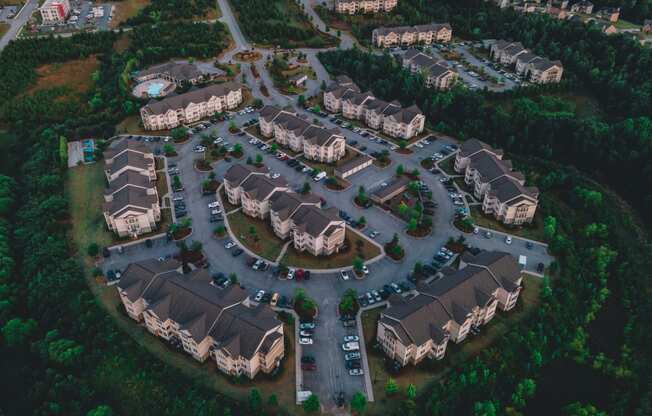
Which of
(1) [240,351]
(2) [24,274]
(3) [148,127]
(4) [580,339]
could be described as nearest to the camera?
(1) [240,351]

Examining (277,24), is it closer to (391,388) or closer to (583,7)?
(583,7)

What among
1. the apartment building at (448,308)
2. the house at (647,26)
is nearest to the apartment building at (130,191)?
the apartment building at (448,308)

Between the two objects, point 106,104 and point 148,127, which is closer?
point 148,127

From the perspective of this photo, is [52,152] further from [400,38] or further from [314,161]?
[400,38]

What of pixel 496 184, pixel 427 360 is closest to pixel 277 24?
pixel 496 184

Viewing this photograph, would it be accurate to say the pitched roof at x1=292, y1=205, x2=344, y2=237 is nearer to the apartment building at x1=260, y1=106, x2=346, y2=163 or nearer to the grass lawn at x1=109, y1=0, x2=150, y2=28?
the apartment building at x1=260, y1=106, x2=346, y2=163

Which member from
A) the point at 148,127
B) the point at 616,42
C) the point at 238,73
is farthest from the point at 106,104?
the point at 616,42

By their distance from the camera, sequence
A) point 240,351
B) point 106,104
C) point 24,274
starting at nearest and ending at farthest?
point 240,351
point 24,274
point 106,104
